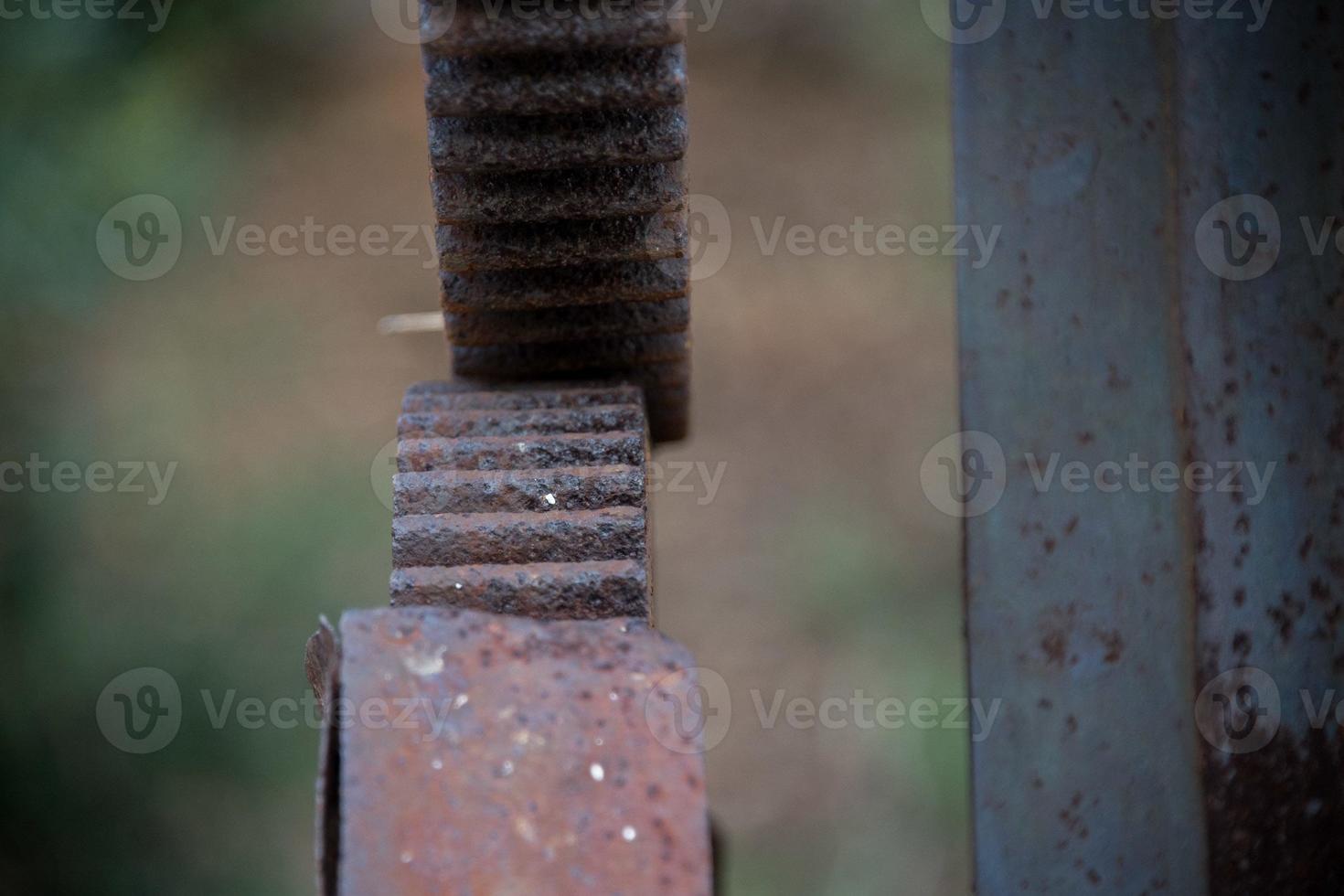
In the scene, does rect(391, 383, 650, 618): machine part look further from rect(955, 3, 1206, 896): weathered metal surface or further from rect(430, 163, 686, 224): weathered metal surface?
rect(955, 3, 1206, 896): weathered metal surface

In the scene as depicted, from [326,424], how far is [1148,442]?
4.09 metres

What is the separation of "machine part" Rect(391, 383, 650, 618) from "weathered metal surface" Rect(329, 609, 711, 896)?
0.81ft

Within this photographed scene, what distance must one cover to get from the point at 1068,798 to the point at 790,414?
363 centimetres

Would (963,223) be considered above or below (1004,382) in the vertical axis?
above

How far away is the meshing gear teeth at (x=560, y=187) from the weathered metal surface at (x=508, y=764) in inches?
28.2

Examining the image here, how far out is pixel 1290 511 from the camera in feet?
6.14

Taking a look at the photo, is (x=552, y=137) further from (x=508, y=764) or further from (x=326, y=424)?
(x=326, y=424)

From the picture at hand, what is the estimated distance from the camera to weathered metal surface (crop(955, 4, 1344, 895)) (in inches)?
73.1

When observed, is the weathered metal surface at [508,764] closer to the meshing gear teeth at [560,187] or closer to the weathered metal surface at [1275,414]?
the meshing gear teeth at [560,187]

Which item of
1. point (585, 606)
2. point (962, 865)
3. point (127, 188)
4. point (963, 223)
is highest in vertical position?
point (127, 188)

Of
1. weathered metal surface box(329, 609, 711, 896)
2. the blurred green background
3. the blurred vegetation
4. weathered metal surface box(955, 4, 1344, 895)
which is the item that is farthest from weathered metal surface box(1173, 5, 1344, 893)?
the blurred vegetation

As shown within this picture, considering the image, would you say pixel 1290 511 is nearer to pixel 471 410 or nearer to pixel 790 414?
pixel 471 410

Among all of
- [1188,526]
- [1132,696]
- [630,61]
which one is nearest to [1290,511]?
[1188,526]

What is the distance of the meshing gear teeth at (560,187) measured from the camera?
5.58 feet
